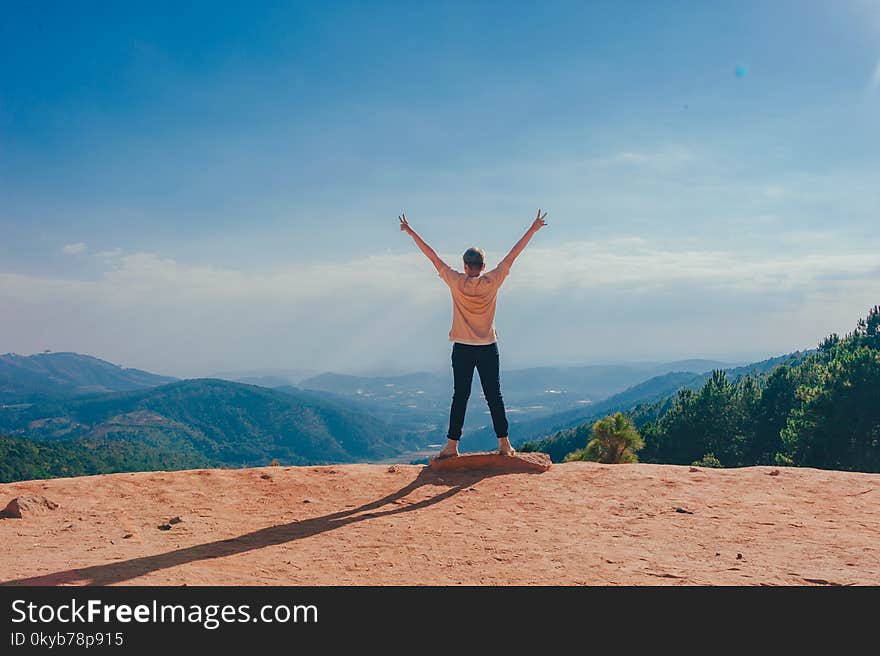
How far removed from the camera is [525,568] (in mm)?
5512

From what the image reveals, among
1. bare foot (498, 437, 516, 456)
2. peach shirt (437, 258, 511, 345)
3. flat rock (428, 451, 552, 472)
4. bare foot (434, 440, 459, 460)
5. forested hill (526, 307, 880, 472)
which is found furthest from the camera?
forested hill (526, 307, 880, 472)

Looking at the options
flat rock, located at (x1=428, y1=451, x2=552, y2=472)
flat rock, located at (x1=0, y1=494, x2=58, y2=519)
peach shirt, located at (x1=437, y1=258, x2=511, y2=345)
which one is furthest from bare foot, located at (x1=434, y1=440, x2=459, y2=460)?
flat rock, located at (x1=0, y1=494, x2=58, y2=519)

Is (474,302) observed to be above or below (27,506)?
above

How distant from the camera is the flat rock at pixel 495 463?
381 inches

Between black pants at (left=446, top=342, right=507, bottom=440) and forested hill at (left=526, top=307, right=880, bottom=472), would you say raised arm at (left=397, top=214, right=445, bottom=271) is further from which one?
forested hill at (left=526, top=307, right=880, bottom=472)

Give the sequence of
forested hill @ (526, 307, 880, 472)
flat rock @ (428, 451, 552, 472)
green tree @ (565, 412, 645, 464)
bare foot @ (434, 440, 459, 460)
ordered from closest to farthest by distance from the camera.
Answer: flat rock @ (428, 451, 552, 472) → bare foot @ (434, 440, 459, 460) → green tree @ (565, 412, 645, 464) → forested hill @ (526, 307, 880, 472)

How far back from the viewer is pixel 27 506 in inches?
301

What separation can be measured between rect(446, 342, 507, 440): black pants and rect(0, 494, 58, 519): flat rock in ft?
18.6

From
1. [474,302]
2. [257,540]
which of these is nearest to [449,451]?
[474,302]

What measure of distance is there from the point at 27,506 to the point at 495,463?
6565 mm

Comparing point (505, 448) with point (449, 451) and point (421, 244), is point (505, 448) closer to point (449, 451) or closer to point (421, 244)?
point (449, 451)

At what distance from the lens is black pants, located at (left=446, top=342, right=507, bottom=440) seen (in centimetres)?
942
